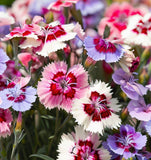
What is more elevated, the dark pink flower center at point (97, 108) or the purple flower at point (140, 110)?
the dark pink flower center at point (97, 108)

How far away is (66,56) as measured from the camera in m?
1.00

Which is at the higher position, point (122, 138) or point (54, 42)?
point (54, 42)

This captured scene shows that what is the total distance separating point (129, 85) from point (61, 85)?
187 millimetres

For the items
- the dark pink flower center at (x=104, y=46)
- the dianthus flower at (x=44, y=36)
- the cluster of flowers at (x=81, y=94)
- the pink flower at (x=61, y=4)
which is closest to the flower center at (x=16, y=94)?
the cluster of flowers at (x=81, y=94)

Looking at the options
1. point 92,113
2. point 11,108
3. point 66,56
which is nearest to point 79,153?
point 92,113

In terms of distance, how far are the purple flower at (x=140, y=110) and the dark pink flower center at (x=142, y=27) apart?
253mm

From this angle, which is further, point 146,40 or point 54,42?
point 146,40

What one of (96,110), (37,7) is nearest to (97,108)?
(96,110)

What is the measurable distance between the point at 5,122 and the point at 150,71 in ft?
1.69

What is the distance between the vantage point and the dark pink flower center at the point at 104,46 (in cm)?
84

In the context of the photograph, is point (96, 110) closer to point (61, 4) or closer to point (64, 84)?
point (64, 84)

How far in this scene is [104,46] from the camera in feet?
2.82

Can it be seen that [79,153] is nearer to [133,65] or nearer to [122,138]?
[122,138]

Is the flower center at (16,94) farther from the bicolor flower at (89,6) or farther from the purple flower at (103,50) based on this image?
the bicolor flower at (89,6)
